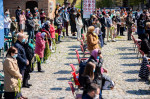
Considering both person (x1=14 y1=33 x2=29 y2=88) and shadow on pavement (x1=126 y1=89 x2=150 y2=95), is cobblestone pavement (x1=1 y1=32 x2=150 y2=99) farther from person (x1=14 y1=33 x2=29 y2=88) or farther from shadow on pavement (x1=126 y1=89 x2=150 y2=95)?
person (x1=14 y1=33 x2=29 y2=88)

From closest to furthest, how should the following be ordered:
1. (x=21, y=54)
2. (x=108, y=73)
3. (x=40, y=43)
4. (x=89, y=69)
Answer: (x=89, y=69), (x=21, y=54), (x=40, y=43), (x=108, y=73)

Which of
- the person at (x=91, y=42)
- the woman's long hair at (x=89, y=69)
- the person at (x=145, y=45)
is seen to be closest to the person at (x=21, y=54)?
the woman's long hair at (x=89, y=69)

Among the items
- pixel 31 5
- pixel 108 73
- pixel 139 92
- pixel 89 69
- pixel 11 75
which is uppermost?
pixel 31 5

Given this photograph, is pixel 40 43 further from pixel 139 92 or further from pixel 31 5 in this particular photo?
pixel 31 5

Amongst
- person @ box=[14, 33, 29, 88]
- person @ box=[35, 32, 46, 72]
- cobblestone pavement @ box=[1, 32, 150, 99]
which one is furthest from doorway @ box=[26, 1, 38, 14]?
person @ box=[14, 33, 29, 88]

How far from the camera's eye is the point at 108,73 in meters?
13.8

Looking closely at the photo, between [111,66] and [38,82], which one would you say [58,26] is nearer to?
[111,66]

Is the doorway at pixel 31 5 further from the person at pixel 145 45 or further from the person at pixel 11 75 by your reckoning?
the person at pixel 11 75

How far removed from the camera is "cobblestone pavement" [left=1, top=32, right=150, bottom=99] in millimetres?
10781

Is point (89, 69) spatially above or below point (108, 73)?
above

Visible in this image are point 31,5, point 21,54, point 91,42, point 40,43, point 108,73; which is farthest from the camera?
point 31,5

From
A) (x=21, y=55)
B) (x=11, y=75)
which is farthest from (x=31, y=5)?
(x=11, y=75)

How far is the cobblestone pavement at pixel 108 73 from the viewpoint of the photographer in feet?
35.4

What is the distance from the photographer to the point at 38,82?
1234 cm
